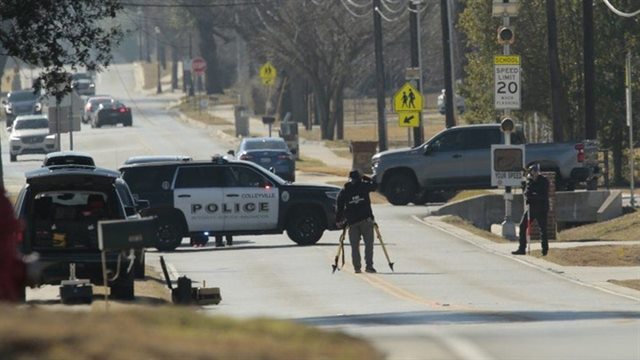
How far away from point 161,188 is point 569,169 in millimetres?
14177

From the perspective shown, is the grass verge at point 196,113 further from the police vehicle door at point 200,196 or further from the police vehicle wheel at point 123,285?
the police vehicle wheel at point 123,285

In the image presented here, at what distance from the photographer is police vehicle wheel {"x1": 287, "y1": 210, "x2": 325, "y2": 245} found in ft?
112

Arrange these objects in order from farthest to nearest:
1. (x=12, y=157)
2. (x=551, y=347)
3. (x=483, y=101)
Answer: (x=12, y=157) → (x=483, y=101) → (x=551, y=347)

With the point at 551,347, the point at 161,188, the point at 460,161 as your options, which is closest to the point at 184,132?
the point at 460,161

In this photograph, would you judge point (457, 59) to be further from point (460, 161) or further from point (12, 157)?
point (460, 161)

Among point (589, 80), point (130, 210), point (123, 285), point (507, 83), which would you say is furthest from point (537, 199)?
point (589, 80)

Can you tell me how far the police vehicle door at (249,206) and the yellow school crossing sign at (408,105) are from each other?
17.2 m

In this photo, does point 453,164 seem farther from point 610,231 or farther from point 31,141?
point 31,141

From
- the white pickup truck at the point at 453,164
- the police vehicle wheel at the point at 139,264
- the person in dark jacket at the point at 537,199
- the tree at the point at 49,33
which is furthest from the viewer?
the white pickup truck at the point at 453,164

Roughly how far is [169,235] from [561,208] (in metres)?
12.7

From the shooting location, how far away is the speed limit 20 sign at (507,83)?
113 feet

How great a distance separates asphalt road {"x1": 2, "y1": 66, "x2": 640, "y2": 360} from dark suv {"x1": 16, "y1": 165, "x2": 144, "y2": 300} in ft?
5.30

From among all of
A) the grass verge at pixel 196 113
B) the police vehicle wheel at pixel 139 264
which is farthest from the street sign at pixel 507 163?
the grass verge at pixel 196 113

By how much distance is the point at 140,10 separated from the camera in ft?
478
